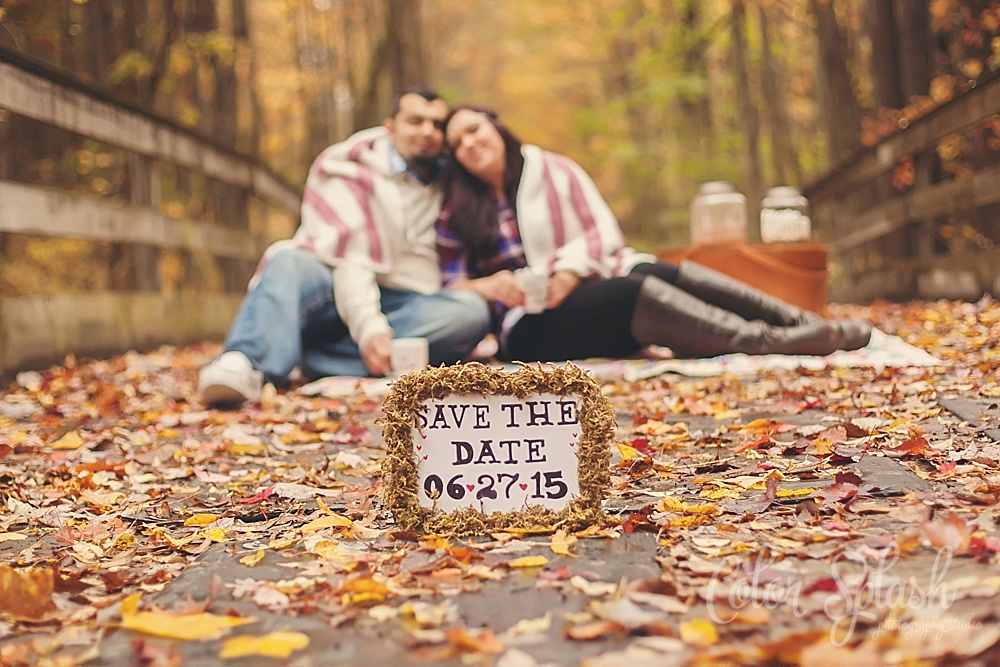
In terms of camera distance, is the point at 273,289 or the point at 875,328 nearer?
the point at 273,289

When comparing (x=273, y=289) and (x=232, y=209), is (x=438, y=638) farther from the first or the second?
(x=232, y=209)

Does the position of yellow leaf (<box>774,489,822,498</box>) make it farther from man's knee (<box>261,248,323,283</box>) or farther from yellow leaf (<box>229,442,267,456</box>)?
man's knee (<box>261,248,323,283</box>)

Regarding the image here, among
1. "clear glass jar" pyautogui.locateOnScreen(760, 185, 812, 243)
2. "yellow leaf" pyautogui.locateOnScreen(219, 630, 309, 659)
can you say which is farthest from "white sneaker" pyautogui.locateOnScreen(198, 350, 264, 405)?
"clear glass jar" pyautogui.locateOnScreen(760, 185, 812, 243)

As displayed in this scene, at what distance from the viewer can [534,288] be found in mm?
4016

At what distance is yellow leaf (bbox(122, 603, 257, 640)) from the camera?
4.27 ft

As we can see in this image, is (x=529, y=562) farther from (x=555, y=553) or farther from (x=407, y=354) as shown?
(x=407, y=354)

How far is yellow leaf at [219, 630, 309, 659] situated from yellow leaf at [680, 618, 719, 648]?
506 millimetres

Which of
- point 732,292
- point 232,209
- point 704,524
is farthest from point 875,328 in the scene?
point 232,209

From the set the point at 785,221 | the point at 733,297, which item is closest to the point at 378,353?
the point at 733,297

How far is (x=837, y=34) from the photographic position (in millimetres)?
8461

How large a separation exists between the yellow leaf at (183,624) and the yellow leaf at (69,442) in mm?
1616

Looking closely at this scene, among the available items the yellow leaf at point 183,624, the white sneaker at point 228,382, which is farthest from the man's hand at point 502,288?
the yellow leaf at point 183,624

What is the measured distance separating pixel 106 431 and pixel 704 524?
6.93 ft

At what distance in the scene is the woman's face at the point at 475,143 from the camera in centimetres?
424
